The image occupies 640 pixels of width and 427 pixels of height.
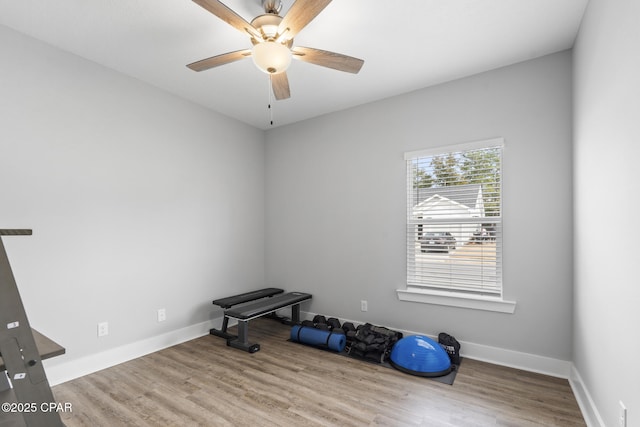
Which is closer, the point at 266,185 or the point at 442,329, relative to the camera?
the point at 442,329

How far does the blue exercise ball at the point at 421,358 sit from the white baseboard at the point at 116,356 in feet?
7.33

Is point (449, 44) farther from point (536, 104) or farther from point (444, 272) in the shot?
point (444, 272)

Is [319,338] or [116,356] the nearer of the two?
[116,356]

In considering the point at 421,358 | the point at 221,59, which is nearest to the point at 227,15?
the point at 221,59

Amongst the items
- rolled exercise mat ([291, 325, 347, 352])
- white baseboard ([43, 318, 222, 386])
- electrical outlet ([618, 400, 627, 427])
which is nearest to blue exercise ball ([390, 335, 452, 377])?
rolled exercise mat ([291, 325, 347, 352])

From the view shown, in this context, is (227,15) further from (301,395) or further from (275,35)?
(301,395)

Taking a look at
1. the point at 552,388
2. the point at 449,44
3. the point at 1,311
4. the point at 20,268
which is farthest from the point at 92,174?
the point at 552,388

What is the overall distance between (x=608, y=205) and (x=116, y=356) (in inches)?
153

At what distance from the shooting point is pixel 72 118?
8.86ft

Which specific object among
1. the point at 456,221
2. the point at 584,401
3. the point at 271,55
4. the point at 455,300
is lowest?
the point at 584,401

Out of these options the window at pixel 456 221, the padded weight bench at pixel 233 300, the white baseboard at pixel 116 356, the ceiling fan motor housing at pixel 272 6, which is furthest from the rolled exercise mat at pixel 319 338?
the ceiling fan motor housing at pixel 272 6

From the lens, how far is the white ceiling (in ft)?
7.05

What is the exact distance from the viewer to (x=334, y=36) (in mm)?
2447

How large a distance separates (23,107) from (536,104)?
4.18 m
